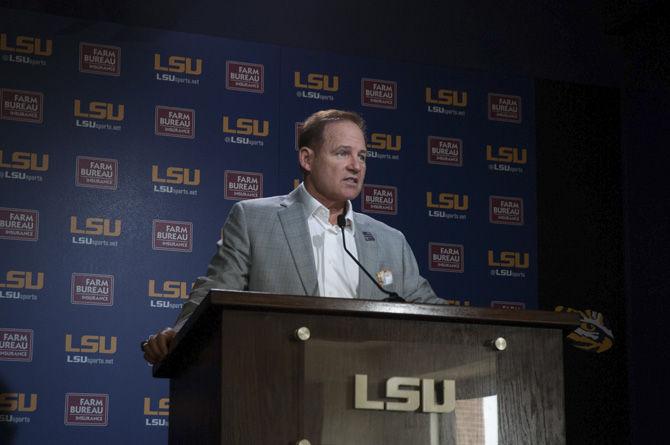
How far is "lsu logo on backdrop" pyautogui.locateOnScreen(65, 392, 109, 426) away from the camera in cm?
434

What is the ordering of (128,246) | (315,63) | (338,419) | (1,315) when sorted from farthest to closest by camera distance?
1. (315,63)
2. (128,246)
3. (1,315)
4. (338,419)

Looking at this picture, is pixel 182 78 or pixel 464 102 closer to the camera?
pixel 182 78

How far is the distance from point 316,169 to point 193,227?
5.38 ft

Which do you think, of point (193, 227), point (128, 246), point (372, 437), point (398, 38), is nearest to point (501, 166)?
point (398, 38)

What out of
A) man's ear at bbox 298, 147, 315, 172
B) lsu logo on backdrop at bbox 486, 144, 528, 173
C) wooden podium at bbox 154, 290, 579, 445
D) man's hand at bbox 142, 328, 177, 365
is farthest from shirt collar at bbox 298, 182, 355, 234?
lsu logo on backdrop at bbox 486, 144, 528, 173

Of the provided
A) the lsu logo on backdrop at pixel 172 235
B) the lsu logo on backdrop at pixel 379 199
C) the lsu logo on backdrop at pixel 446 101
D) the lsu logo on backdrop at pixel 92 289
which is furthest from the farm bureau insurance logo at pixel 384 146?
the lsu logo on backdrop at pixel 92 289

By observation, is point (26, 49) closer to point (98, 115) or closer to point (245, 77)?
point (98, 115)

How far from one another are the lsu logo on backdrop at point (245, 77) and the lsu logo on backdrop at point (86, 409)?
1661 millimetres

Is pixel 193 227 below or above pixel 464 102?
below

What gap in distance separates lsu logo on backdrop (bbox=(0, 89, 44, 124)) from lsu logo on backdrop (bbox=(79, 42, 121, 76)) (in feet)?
0.87

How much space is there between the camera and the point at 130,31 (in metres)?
4.86

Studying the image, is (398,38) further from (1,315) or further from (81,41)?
(1,315)

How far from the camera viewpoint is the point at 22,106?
4.58 meters

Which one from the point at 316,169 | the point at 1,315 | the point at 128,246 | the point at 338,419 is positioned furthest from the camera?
the point at 128,246
